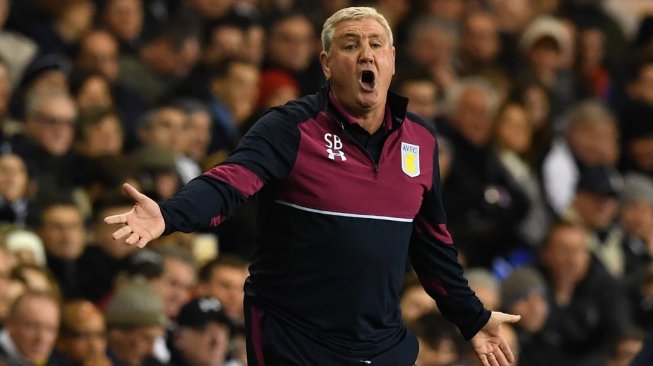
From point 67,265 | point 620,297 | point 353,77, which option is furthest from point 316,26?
point 353,77

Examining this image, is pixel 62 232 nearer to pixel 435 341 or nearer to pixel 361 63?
pixel 435 341

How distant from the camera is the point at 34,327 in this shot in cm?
842

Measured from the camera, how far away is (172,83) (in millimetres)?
11945

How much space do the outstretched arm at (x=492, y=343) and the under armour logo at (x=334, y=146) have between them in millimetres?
874

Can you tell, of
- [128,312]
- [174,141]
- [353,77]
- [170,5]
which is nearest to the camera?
[353,77]

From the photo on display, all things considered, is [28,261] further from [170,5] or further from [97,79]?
[170,5]

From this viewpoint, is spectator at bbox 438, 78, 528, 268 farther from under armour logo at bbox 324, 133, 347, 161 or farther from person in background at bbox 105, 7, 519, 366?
under armour logo at bbox 324, 133, 347, 161

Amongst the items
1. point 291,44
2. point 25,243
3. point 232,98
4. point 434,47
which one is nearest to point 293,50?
point 291,44

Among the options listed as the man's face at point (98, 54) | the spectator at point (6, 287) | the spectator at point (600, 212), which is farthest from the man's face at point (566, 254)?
the spectator at point (6, 287)

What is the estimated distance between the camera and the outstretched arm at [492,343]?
6.24 metres

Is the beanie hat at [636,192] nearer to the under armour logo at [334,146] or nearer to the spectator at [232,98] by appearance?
the spectator at [232,98]

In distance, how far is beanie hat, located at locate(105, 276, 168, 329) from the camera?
889cm

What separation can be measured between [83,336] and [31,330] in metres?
0.39

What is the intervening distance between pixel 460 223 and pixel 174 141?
1.99 metres
